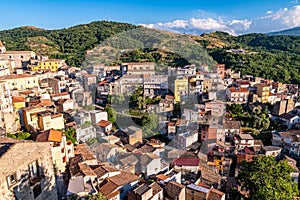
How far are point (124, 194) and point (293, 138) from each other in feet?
32.9

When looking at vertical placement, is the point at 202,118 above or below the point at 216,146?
above

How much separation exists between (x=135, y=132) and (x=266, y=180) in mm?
6515

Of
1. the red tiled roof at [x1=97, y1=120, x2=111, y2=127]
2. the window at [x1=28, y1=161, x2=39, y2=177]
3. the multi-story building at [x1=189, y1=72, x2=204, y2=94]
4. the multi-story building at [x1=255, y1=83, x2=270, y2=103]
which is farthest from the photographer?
the multi-story building at [x1=255, y1=83, x2=270, y2=103]

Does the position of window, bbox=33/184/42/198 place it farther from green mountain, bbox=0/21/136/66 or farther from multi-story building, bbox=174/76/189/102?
green mountain, bbox=0/21/136/66

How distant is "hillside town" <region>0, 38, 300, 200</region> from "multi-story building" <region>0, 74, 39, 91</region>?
0.06 meters

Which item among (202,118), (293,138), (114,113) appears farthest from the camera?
(114,113)

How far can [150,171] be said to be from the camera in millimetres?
9297

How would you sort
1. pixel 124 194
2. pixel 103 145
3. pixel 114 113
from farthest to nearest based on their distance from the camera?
pixel 114 113 → pixel 103 145 → pixel 124 194

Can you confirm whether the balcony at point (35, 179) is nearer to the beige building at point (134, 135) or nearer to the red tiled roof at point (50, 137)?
the red tiled roof at point (50, 137)

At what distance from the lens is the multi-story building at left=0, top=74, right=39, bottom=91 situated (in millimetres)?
13719

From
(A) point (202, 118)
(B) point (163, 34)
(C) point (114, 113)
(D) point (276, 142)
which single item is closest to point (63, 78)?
(C) point (114, 113)

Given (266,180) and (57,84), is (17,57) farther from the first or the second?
(266,180)

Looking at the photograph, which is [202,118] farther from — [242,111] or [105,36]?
[105,36]

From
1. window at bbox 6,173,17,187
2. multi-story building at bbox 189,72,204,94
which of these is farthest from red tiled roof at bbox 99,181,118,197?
multi-story building at bbox 189,72,204,94
